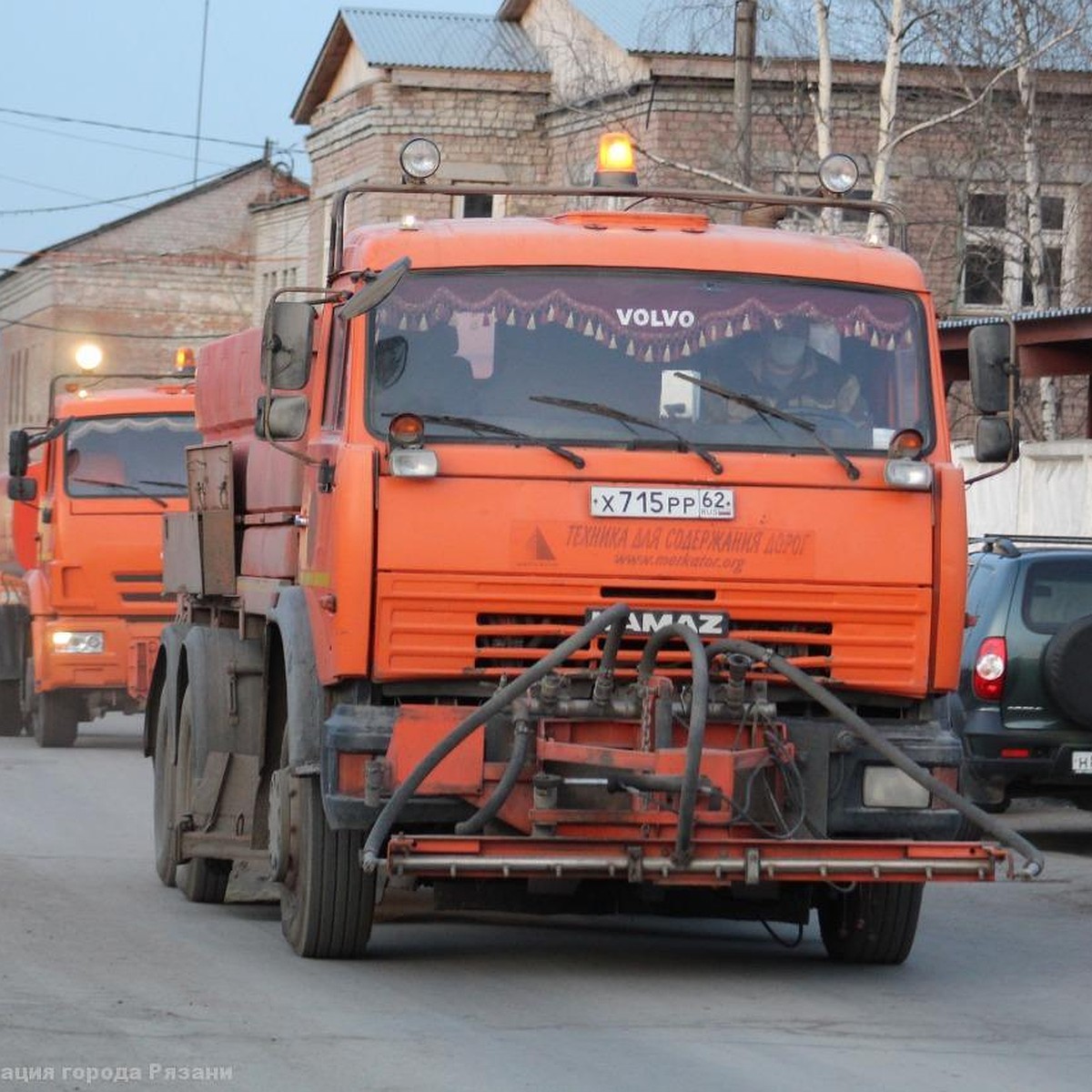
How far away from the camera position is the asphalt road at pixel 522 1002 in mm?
7395

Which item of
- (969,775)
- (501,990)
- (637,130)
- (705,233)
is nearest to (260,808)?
(501,990)

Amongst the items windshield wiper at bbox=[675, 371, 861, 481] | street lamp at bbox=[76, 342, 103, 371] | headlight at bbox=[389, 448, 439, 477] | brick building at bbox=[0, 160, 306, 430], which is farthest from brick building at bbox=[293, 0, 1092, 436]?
brick building at bbox=[0, 160, 306, 430]

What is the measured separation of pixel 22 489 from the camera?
21328mm

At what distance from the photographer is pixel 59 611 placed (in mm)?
20641

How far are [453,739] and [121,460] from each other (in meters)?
12.4

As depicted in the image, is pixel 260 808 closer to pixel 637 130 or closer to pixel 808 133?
pixel 808 133

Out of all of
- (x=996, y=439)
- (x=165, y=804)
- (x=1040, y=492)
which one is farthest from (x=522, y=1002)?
(x=1040, y=492)

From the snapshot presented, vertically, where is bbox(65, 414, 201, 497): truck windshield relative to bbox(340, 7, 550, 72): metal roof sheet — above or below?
below

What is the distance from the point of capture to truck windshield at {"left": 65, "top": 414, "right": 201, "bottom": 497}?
67.1 ft

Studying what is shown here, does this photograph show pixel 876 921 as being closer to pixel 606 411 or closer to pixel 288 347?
pixel 606 411

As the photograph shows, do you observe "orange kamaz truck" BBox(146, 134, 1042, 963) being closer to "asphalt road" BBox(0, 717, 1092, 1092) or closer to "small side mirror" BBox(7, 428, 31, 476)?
"asphalt road" BBox(0, 717, 1092, 1092)

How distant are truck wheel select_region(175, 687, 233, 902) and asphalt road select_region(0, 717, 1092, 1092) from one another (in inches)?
3.6

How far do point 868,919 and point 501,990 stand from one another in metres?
1.65

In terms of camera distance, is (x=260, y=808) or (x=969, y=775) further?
(x=969, y=775)
